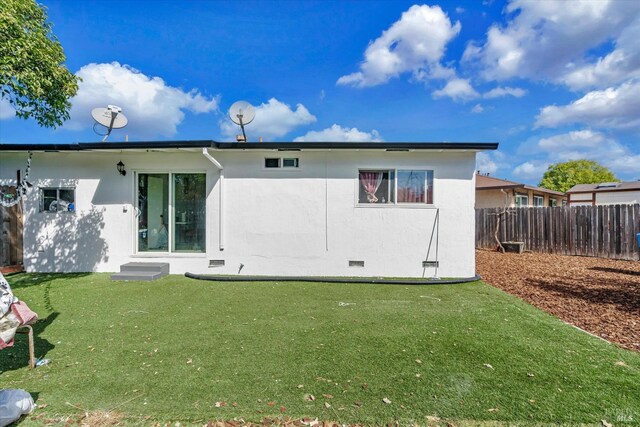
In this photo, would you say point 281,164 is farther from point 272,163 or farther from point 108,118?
point 108,118

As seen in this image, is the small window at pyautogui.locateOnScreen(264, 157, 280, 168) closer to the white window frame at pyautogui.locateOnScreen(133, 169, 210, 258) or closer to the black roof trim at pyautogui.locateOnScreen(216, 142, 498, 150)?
the black roof trim at pyautogui.locateOnScreen(216, 142, 498, 150)

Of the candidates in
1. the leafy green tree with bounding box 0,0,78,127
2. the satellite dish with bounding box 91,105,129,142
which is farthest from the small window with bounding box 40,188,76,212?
the leafy green tree with bounding box 0,0,78,127

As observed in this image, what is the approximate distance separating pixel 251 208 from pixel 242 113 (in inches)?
109

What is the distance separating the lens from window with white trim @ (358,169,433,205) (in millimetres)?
7398

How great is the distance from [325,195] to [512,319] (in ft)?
15.0

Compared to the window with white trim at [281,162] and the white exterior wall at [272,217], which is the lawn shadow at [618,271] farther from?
the window with white trim at [281,162]

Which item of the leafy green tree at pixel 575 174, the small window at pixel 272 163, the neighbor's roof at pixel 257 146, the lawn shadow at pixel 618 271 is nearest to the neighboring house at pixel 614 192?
the leafy green tree at pixel 575 174

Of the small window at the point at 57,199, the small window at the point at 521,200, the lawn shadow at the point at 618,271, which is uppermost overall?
the small window at the point at 521,200

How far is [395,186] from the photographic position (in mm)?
7414

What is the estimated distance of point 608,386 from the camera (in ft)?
9.01

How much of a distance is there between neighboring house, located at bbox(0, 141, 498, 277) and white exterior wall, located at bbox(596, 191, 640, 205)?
29.7 m

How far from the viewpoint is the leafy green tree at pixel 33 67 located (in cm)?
518

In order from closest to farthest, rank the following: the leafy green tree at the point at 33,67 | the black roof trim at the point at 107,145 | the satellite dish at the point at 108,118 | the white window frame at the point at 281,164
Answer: the leafy green tree at the point at 33,67 → the black roof trim at the point at 107,145 → the white window frame at the point at 281,164 → the satellite dish at the point at 108,118

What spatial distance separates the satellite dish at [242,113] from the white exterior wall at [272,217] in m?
1.27
